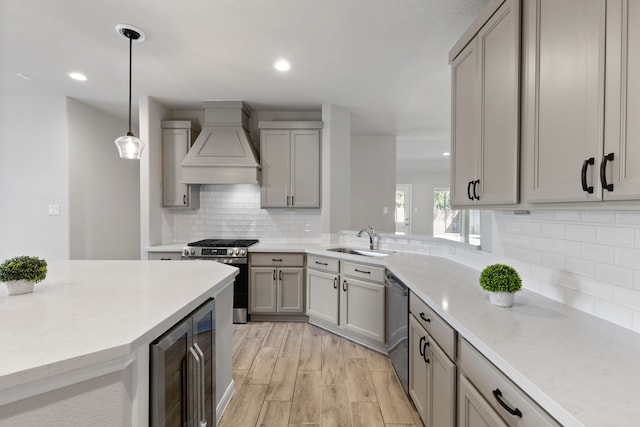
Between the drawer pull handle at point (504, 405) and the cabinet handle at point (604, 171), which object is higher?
the cabinet handle at point (604, 171)

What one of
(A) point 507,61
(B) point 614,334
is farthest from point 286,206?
(B) point 614,334

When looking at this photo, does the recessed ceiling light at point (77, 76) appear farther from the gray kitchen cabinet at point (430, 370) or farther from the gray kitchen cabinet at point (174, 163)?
the gray kitchen cabinet at point (430, 370)

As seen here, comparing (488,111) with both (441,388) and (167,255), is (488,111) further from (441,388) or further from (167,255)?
(167,255)

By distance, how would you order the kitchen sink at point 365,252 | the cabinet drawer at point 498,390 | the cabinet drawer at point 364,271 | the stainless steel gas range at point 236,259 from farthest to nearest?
the stainless steel gas range at point 236,259, the kitchen sink at point 365,252, the cabinet drawer at point 364,271, the cabinet drawer at point 498,390

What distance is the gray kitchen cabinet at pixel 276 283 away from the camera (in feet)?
11.5

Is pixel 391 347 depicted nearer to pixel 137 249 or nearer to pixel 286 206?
pixel 286 206

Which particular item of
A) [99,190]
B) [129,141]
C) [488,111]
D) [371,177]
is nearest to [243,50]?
[129,141]

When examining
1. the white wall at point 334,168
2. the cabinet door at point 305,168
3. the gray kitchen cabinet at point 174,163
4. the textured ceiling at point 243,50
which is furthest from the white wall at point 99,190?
the white wall at point 334,168

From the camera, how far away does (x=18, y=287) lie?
52.6 inches

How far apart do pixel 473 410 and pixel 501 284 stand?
1.76 feet

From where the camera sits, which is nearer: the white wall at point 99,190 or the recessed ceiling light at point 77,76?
the recessed ceiling light at point 77,76

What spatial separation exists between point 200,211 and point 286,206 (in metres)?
1.27

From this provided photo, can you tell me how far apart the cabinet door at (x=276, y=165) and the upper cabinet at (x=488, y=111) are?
→ 7.59ft

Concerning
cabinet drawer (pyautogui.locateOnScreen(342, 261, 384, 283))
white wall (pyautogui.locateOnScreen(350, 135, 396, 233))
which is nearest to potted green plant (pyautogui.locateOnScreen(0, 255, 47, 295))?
cabinet drawer (pyautogui.locateOnScreen(342, 261, 384, 283))
